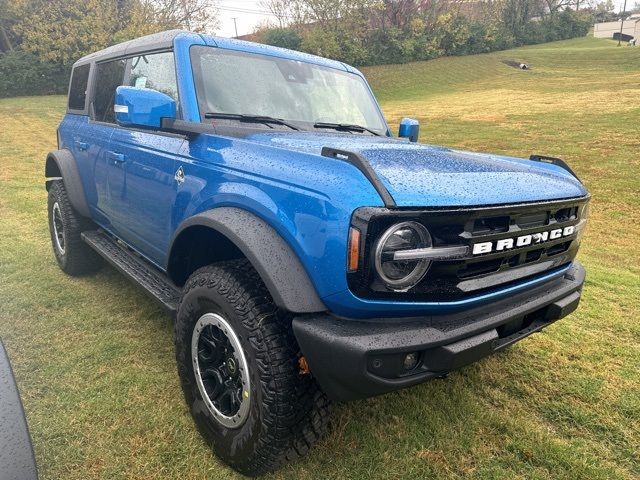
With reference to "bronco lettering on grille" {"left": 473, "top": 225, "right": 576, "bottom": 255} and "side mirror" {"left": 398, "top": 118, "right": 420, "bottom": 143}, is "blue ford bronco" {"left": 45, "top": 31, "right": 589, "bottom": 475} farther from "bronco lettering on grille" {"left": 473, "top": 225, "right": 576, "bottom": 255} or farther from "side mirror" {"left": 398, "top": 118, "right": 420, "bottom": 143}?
"side mirror" {"left": 398, "top": 118, "right": 420, "bottom": 143}

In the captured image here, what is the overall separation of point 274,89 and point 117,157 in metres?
1.20

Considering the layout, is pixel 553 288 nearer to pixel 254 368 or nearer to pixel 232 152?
pixel 254 368

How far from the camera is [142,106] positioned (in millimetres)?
2383

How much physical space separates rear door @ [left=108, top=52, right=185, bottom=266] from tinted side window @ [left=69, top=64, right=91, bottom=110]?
1034mm

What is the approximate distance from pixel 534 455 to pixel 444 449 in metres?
0.43

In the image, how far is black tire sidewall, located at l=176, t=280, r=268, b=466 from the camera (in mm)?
1916

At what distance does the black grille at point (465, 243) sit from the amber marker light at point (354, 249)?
0.02 m

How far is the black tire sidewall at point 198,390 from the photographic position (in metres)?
1.92

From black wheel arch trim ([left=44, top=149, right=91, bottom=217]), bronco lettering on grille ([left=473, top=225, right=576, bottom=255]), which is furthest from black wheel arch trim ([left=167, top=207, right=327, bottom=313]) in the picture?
black wheel arch trim ([left=44, top=149, right=91, bottom=217])

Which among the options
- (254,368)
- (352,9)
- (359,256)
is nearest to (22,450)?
(254,368)

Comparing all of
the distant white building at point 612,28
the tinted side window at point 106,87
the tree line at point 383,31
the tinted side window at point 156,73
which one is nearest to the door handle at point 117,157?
the tinted side window at point 106,87

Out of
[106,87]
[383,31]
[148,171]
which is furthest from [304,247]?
[383,31]

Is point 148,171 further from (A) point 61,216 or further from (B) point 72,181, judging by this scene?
(A) point 61,216

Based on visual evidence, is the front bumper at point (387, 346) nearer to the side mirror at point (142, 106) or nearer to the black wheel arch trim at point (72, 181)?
the side mirror at point (142, 106)
